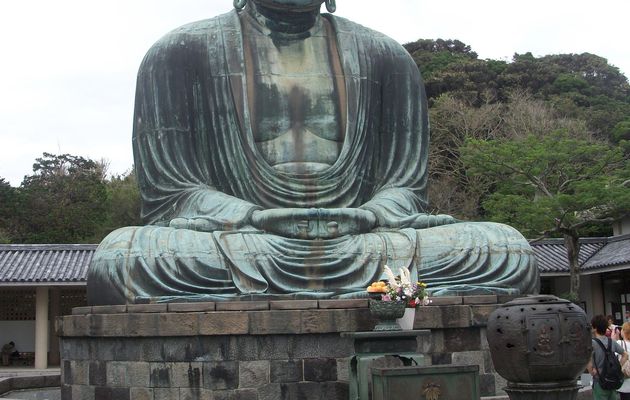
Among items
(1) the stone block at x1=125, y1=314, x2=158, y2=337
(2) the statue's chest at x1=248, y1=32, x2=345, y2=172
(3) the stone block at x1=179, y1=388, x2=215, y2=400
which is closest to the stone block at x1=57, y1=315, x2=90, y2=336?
(1) the stone block at x1=125, y1=314, x2=158, y2=337

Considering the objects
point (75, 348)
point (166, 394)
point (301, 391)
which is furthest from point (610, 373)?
point (75, 348)

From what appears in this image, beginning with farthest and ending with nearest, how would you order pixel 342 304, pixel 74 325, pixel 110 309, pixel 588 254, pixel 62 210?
pixel 62 210 < pixel 588 254 < pixel 74 325 < pixel 110 309 < pixel 342 304

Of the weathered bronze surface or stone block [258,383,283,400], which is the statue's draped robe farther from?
the weathered bronze surface

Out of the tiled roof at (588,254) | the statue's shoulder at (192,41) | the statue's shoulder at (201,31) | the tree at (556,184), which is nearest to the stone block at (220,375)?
the statue's shoulder at (192,41)

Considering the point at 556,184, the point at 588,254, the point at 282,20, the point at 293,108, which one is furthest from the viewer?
the point at 588,254

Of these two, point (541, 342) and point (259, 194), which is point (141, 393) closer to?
point (259, 194)

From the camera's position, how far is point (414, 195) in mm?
9406

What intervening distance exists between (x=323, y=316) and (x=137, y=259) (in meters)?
1.90

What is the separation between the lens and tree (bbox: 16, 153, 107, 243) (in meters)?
30.6

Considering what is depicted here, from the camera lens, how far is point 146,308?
23.9 feet

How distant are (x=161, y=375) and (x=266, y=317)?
1041 mm

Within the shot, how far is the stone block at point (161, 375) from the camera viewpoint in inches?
279

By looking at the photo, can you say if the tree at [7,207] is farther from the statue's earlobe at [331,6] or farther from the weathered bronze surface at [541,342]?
the weathered bronze surface at [541,342]

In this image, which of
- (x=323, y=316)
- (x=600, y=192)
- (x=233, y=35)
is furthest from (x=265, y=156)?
(x=600, y=192)
